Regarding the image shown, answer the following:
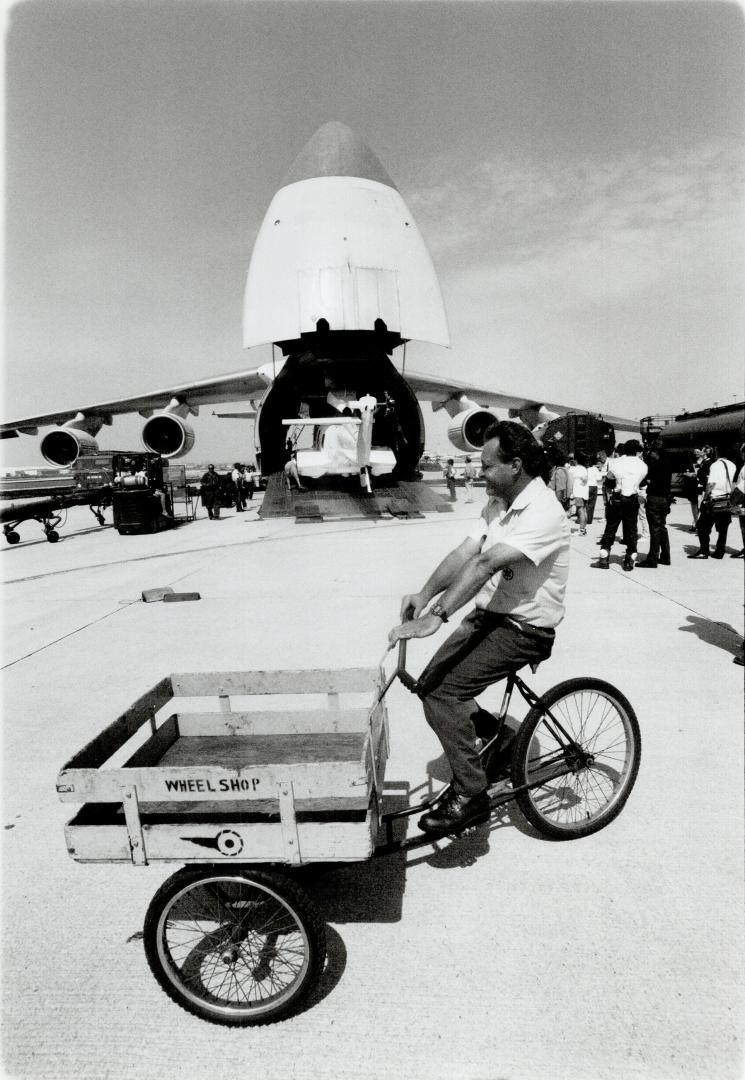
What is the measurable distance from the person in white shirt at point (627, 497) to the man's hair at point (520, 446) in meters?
6.45

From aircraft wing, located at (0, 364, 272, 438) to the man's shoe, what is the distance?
19.9 m

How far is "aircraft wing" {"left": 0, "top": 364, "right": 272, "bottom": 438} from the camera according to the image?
2236cm

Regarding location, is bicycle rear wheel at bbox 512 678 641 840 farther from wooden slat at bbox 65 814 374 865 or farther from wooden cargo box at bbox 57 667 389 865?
wooden slat at bbox 65 814 374 865

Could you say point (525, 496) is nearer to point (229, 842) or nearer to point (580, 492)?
point (229, 842)

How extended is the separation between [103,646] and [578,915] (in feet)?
16.4

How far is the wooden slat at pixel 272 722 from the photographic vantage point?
3.05m

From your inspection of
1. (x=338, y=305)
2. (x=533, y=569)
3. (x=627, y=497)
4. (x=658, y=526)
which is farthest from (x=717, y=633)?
(x=338, y=305)

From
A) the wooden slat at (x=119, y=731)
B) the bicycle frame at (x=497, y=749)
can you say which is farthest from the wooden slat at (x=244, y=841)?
the bicycle frame at (x=497, y=749)

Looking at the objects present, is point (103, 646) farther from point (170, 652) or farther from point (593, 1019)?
point (593, 1019)

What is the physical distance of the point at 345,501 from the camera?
16469 millimetres

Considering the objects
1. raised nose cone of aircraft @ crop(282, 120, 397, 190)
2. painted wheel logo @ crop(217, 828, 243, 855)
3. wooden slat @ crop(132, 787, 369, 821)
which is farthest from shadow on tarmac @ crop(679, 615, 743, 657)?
raised nose cone of aircraft @ crop(282, 120, 397, 190)

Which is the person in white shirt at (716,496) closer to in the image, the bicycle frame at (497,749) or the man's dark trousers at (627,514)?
the man's dark trousers at (627,514)

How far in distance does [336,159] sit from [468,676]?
1874 centimetres

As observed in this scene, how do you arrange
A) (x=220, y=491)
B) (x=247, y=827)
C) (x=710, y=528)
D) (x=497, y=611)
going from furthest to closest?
(x=220, y=491) → (x=710, y=528) → (x=497, y=611) → (x=247, y=827)
